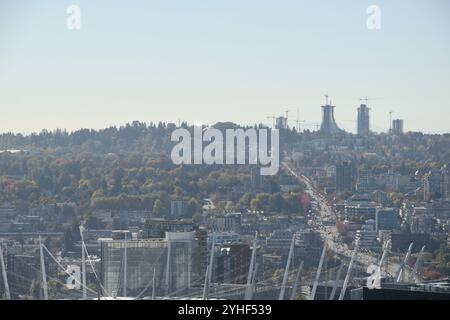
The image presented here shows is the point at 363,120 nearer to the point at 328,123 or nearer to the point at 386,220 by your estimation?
the point at 328,123

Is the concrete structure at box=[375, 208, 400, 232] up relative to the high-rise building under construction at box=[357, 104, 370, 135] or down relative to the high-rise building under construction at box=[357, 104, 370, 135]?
down

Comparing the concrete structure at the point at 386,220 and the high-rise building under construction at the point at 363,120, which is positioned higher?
the high-rise building under construction at the point at 363,120

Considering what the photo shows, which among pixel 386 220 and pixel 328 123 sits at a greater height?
pixel 328 123

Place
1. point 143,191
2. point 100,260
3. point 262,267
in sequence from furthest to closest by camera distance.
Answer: point 143,191 → point 262,267 → point 100,260

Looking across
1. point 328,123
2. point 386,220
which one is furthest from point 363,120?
point 386,220

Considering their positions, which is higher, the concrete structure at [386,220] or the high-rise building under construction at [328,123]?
the high-rise building under construction at [328,123]

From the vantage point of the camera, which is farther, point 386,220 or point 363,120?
point 363,120

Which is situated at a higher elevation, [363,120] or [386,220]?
[363,120]
